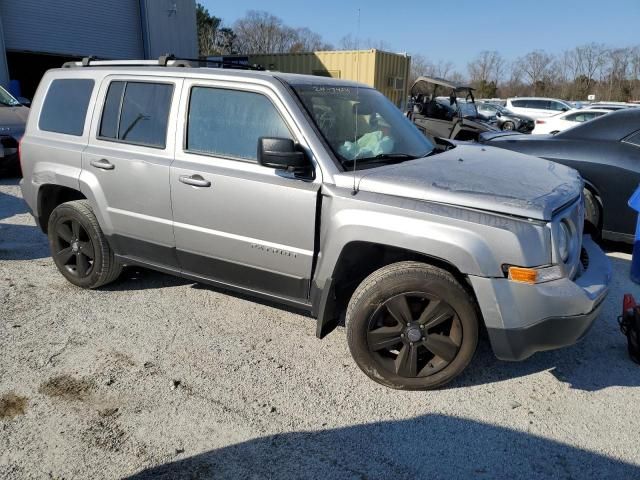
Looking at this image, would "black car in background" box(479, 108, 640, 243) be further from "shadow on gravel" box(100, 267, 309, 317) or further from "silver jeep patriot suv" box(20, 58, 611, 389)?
"shadow on gravel" box(100, 267, 309, 317)

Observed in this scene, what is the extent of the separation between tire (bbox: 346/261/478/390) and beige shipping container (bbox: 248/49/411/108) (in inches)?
719

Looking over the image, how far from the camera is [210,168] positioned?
11.6 ft

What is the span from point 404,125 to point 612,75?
6544cm

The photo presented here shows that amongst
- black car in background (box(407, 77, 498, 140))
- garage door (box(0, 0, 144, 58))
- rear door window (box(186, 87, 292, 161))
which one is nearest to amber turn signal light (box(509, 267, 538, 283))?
rear door window (box(186, 87, 292, 161))

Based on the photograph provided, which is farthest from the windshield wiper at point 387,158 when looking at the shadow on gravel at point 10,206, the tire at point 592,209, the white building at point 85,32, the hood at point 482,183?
the white building at point 85,32

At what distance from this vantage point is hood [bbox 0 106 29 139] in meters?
9.19

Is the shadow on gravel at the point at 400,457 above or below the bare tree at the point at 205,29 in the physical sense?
below

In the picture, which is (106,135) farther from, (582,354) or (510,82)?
(510,82)

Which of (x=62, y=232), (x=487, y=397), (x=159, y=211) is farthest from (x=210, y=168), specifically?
(x=487, y=397)

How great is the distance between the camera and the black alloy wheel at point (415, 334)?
300 cm

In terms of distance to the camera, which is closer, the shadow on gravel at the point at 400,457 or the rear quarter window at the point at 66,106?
the shadow on gravel at the point at 400,457

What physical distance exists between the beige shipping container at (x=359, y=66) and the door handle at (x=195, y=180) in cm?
1759

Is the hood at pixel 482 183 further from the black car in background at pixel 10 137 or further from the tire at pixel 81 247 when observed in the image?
the black car in background at pixel 10 137

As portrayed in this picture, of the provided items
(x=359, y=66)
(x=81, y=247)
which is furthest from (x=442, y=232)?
(x=359, y=66)
